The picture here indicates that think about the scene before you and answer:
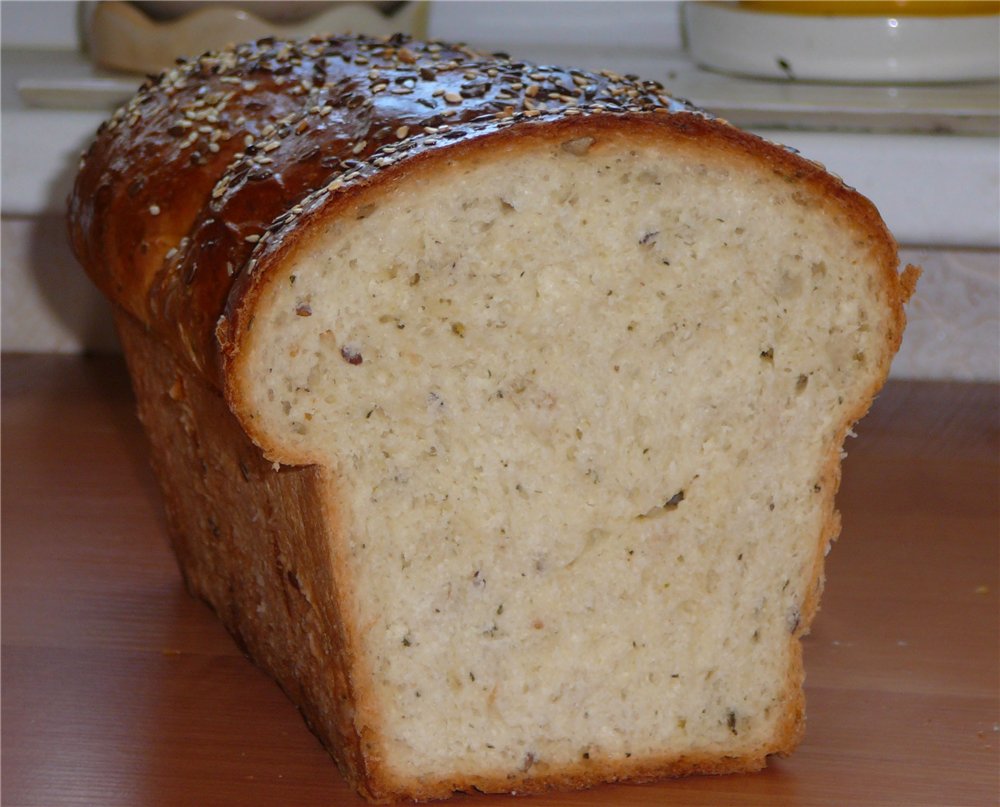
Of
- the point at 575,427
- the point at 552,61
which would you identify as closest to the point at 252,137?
the point at 575,427

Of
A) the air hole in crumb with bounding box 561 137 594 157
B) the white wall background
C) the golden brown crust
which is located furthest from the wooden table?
the air hole in crumb with bounding box 561 137 594 157

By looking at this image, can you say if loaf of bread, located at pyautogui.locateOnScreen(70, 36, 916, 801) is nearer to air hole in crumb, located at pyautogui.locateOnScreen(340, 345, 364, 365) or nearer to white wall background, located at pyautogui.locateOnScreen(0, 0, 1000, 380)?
air hole in crumb, located at pyautogui.locateOnScreen(340, 345, 364, 365)

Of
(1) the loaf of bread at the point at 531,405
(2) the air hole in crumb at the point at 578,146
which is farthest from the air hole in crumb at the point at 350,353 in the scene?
(2) the air hole in crumb at the point at 578,146

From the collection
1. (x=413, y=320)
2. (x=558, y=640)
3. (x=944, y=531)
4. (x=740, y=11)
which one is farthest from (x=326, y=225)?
(x=740, y=11)

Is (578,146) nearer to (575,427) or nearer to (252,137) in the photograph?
(575,427)

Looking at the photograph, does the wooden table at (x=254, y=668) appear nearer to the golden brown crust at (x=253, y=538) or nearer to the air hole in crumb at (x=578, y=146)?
the golden brown crust at (x=253, y=538)

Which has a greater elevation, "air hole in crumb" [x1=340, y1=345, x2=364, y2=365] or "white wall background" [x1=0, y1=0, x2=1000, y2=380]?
"air hole in crumb" [x1=340, y1=345, x2=364, y2=365]

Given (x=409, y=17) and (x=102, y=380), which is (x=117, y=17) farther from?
(x=102, y=380)

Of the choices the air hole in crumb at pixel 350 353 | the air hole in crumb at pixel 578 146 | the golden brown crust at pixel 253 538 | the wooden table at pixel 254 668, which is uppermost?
the air hole in crumb at pixel 578 146
